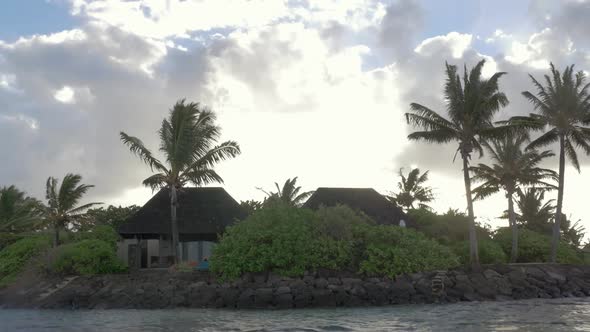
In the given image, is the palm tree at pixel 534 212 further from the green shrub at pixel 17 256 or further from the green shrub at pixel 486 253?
the green shrub at pixel 17 256

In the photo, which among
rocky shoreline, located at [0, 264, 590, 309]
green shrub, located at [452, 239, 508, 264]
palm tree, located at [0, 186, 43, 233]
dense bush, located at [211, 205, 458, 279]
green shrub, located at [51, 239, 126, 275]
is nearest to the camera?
rocky shoreline, located at [0, 264, 590, 309]

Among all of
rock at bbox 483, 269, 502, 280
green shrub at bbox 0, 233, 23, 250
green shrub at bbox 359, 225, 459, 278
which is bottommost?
rock at bbox 483, 269, 502, 280

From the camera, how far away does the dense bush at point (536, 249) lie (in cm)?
3103

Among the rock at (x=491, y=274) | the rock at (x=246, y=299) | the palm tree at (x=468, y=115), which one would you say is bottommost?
the rock at (x=246, y=299)

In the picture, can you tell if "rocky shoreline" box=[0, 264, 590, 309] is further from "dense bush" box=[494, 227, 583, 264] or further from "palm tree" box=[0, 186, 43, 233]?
"palm tree" box=[0, 186, 43, 233]

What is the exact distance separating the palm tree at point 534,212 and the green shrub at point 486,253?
12.9 m

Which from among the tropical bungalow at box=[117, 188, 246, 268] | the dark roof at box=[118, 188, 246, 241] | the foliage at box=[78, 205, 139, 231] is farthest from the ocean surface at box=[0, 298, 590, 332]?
the foliage at box=[78, 205, 139, 231]

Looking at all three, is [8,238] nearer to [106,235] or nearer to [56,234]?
[56,234]

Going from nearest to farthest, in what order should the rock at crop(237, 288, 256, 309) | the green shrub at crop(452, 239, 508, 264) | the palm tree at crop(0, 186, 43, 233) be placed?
the rock at crop(237, 288, 256, 309) → the green shrub at crop(452, 239, 508, 264) → the palm tree at crop(0, 186, 43, 233)

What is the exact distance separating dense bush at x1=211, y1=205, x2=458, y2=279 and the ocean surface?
99.4 inches

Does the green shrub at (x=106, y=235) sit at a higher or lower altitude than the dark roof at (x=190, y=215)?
lower

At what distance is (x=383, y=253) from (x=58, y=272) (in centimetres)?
1424

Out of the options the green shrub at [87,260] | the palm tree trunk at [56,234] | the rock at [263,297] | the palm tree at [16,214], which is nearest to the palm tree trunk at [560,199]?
the rock at [263,297]

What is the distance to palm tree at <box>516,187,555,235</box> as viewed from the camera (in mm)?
41812
